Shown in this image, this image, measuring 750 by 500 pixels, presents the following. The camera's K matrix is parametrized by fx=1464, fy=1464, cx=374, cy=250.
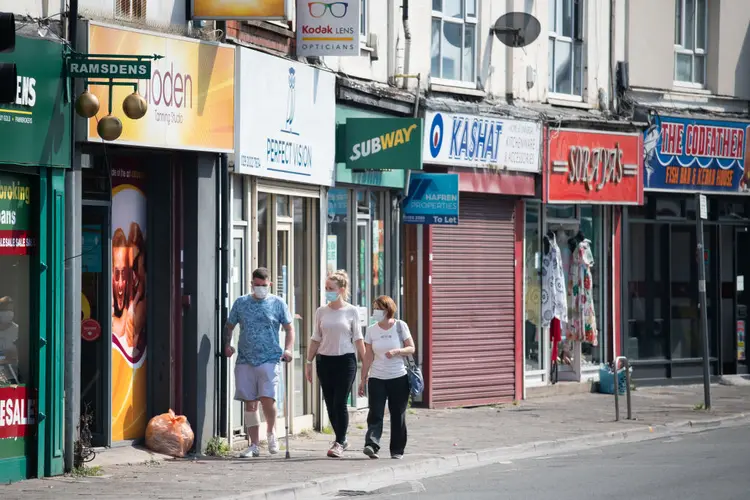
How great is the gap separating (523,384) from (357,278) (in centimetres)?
477

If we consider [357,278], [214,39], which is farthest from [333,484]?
[357,278]

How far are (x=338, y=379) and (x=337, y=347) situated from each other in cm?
34

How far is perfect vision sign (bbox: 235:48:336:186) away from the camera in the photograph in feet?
→ 50.9

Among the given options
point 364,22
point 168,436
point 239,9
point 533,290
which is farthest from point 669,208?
point 168,436

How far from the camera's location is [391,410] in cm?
1501

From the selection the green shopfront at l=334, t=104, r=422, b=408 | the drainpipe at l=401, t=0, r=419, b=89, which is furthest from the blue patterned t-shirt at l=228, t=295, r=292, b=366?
the drainpipe at l=401, t=0, r=419, b=89

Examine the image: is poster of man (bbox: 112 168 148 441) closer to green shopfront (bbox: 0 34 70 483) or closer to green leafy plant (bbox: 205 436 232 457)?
green leafy plant (bbox: 205 436 232 457)

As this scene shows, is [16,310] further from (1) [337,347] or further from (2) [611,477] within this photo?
(2) [611,477]

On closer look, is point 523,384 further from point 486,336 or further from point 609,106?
point 609,106

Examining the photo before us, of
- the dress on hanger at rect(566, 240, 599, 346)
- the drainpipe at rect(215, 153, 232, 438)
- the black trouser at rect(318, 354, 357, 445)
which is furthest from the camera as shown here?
the dress on hanger at rect(566, 240, 599, 346)

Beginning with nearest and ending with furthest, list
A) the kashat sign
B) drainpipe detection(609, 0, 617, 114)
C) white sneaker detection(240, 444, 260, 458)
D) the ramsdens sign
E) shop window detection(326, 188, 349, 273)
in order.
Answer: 1. the ramsdens sign
2. white sneaker detection(240, 444, 260, 458)
3. shop window detection(326, 188, 349, 273)
4. the kashat sign
5. drainpipe detection(609, 0, 617, 114)

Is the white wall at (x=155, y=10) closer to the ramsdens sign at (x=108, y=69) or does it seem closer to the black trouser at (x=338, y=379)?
the ramsdens sign at (x=108, y=69)

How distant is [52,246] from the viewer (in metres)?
13.1

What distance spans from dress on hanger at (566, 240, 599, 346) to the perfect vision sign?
7.29m
